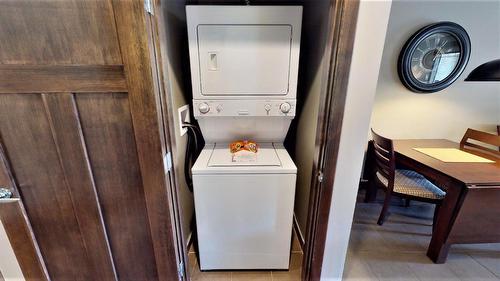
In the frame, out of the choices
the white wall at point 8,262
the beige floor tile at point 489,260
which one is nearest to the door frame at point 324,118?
the white wall at point 8,262

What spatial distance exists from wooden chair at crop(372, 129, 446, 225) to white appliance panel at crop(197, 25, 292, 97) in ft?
4.00

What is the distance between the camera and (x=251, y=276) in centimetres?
154

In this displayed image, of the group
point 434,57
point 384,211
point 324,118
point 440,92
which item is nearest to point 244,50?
point 324,118

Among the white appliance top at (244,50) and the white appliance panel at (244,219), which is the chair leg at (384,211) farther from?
the white appliance top at (244,50)

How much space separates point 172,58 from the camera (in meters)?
1.39

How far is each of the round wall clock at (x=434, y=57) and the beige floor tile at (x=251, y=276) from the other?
253 centimetres

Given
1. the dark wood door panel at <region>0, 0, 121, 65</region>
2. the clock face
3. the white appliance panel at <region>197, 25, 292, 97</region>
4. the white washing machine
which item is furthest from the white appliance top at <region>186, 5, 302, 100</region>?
the clock face

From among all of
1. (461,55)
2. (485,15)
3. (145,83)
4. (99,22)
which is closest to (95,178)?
(145,83)

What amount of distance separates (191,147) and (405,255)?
6.78ft

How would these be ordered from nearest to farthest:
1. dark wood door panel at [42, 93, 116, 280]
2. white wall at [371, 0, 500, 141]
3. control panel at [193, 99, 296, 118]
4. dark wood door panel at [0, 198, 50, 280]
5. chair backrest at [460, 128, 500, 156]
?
dark wood door panel at [42, 93, 116, 280] → dark wood door panel at [0, 198, 50, 280] → control panel at [193, 99, 296, 118] → chair backrest at [460, 128, 500, 156] → white wall at [371, 0, 500, 141]

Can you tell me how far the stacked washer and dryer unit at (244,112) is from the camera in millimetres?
1284

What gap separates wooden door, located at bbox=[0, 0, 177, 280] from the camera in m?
0.77

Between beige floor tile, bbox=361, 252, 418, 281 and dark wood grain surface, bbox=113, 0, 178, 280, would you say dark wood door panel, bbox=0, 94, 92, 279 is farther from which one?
beige floor tile, bbox=361, 252, 418, 281

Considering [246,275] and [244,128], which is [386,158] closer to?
[244,128]
